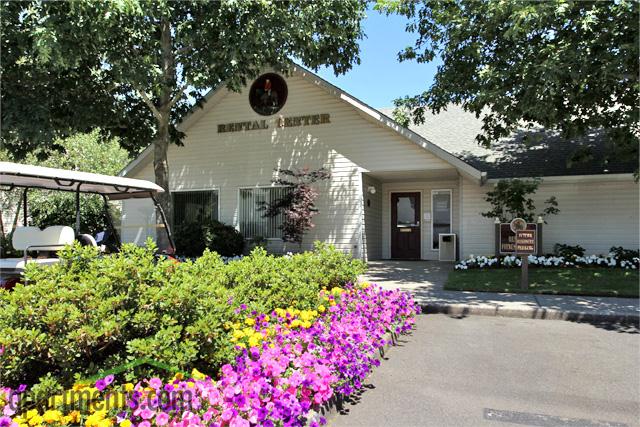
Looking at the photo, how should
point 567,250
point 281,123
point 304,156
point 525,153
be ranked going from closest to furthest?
point 567,250, point 525,153, point 304,156, point 281,123

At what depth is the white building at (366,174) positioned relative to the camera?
40.7ft

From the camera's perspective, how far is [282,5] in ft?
36.1

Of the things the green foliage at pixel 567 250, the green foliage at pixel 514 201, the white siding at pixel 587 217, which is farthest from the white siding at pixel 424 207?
the green foliage at pixel 567 250

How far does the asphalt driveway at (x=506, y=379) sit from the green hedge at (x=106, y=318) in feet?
4.09

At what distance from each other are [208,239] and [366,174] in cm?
527

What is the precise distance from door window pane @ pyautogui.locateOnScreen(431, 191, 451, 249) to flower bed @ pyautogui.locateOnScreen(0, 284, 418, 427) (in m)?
10.4

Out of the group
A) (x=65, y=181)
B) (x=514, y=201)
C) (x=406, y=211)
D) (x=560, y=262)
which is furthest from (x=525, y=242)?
(x=65, y=181)

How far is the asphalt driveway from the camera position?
3400 mm

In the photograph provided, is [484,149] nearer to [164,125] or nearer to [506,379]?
[164,125]

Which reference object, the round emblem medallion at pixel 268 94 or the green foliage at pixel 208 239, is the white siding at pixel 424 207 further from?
the green foliage at pixel 208 239

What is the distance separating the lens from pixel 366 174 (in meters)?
13.5

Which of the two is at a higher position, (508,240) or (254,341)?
(508,240)

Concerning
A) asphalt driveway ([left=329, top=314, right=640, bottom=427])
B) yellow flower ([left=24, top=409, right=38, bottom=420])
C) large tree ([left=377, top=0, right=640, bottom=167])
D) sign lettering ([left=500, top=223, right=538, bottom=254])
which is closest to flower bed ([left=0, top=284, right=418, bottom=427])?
yellow flower ([left=24, top=409, right=38, bottom=420])

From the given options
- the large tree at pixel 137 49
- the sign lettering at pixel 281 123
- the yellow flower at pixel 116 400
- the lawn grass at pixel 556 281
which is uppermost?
the large tree at pixel 137 49
